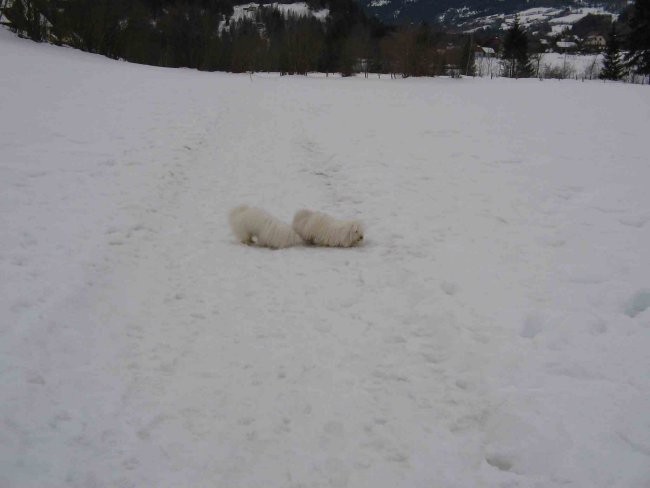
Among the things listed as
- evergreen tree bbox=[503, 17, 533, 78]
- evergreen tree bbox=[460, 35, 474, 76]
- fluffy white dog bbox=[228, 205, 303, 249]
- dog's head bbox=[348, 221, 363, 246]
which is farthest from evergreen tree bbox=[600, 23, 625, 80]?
fluffy white dog bbox=[228, 205, 303, 249]

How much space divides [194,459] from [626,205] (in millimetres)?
7899

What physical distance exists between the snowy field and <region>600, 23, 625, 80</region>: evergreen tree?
44.7 metres

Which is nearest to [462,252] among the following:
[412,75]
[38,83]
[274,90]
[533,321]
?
[533,321]

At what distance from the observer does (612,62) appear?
4506 centimetres

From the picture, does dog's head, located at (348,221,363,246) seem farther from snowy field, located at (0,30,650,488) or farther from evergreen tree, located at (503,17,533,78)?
evergreen tree, located at (503,17,533,78)

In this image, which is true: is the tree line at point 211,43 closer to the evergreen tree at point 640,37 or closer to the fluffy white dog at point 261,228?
the evergreen tree at point 640,37

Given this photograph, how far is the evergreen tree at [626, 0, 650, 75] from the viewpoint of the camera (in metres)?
39.1

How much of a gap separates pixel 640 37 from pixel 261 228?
51.1m

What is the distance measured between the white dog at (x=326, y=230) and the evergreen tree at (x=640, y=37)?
48340 millimetres

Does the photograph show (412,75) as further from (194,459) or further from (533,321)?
(194,459)

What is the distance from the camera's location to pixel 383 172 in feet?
32.3

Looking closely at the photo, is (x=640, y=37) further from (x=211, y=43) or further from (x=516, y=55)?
(x=211, y=43)

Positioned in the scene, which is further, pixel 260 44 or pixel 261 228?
pixel 260 44

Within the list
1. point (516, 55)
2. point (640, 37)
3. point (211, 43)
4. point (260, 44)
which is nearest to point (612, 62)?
point (640, 37)
